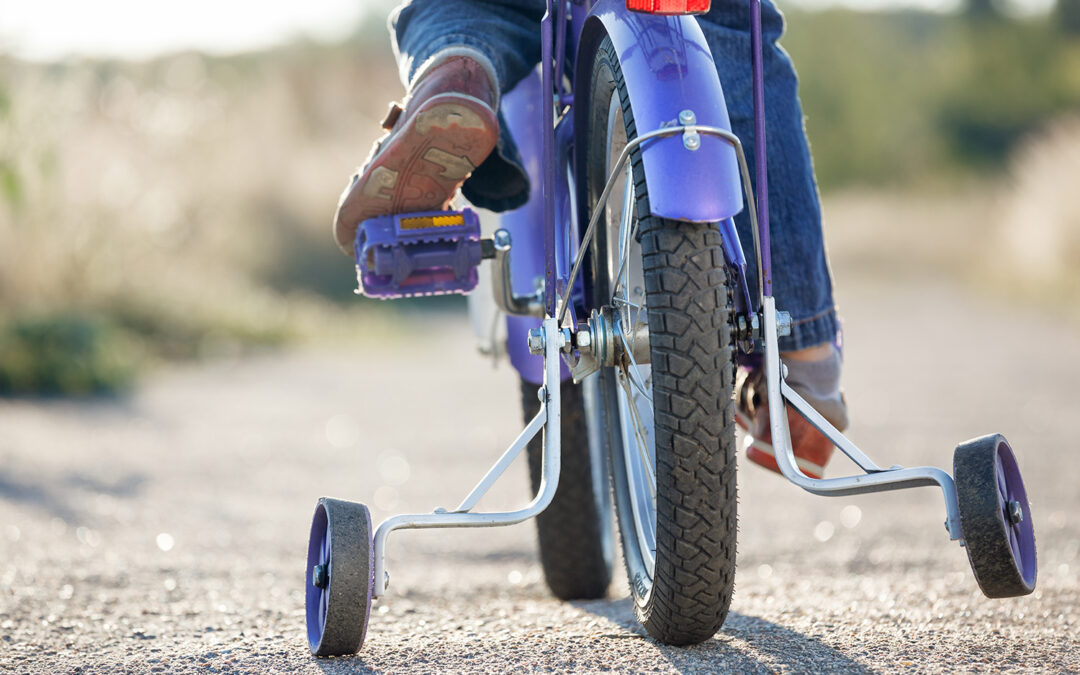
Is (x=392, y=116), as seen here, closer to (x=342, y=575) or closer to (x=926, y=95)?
(x=342, y=575)

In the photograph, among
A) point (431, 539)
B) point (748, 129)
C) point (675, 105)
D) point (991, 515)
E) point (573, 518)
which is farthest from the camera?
point (431, 539)

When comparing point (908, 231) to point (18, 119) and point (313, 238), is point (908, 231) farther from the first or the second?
point (18, 119)

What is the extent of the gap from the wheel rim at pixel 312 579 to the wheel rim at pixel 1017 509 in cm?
92

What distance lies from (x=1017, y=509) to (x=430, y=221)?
3.38 feet

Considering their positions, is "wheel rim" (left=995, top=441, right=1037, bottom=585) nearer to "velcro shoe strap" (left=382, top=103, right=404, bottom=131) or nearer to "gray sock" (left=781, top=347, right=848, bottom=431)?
"gray sock" (left=781, top=347, right=848, bottom=431)

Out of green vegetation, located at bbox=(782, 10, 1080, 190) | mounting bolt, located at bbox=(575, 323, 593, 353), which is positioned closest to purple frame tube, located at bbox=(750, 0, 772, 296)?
mounting bolt, located at bbox=(575, 323, 593, 353)

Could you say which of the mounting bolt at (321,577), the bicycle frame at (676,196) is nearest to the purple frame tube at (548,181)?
the bicycle frame at (676,196)

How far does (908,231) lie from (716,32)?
14355 mm

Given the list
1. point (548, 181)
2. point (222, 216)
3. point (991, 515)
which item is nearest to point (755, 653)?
point (991, 515)

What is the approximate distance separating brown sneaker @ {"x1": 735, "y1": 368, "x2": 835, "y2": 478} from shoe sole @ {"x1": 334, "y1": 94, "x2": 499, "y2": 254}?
2.05 feet

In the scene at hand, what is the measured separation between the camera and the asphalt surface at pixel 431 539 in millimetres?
1846

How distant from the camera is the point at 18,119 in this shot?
6.23m

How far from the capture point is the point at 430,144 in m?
1.92

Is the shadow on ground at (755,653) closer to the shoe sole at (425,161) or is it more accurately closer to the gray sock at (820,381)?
the gray sock at (820,381)
